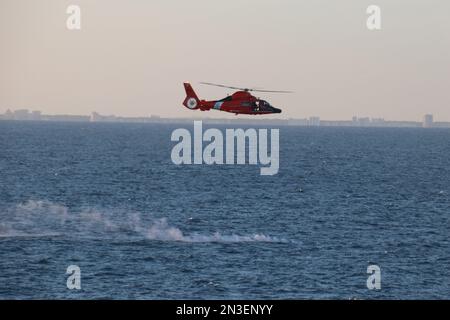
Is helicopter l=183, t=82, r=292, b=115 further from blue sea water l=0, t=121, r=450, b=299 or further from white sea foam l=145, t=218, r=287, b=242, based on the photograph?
white sea foam l=145, t=218, r=287, b=242

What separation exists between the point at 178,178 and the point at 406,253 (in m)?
102

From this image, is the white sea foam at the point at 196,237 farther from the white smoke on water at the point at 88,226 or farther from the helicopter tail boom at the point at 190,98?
the helicopter tail boom at the point at 190,98

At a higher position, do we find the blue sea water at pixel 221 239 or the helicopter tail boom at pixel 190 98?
the helicopter tail boom at pixel 190 98

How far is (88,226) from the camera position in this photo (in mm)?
104062

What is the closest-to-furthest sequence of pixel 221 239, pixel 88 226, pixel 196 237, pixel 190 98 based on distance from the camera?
pixel 190 98 → pixel 221 239 → pixel 196 237 → pixel 88 226

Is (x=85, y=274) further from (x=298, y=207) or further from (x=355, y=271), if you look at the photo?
(x=298, y=207)

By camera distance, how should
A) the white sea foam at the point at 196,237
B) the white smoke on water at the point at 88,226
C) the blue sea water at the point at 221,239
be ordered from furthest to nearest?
the white smoke on water at the point at 88,226 → the white sea foam at the point at 196,237 → the blue sea water at the point at 221,239

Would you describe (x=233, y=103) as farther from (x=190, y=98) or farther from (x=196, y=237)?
(x=196, y=237)

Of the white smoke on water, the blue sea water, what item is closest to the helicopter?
the blue sea water

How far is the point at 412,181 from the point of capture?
17888 centimetres

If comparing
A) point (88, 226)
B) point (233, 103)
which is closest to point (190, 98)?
point (233, 103)

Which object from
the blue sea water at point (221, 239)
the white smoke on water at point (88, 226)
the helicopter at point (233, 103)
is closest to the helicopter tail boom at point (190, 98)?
the helicopter at point (233, 103)

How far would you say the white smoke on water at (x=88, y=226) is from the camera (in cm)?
9531

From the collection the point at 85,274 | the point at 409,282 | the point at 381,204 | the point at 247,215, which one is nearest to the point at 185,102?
the point at 85,274
